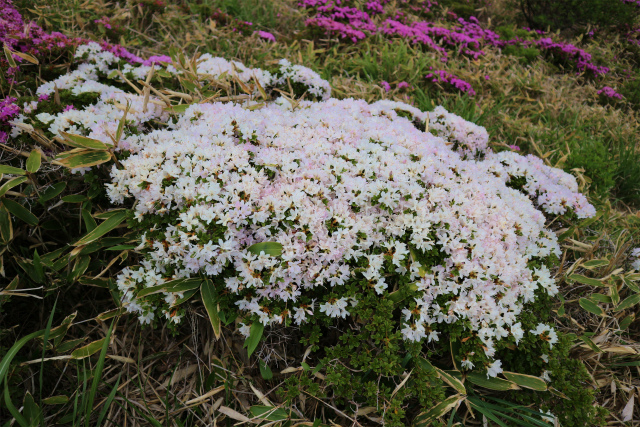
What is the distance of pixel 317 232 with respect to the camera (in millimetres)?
1956

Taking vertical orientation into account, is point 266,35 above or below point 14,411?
above

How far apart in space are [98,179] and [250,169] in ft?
3.39

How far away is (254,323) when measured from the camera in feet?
6.19

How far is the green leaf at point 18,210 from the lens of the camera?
213cm

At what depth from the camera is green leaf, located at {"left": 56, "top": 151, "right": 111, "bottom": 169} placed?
2121 millimetres

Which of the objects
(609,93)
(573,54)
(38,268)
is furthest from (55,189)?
(573,54)

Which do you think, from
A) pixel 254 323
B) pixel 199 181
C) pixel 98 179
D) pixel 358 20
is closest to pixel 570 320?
pixel 254 323

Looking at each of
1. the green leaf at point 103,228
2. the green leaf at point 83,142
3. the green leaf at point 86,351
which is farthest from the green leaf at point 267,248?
the green leaf at point 83,142

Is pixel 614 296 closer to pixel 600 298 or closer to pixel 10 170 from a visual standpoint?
pixel 600 298

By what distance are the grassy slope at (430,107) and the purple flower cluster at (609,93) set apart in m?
0.13

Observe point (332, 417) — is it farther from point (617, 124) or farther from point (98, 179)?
point (617, 124)

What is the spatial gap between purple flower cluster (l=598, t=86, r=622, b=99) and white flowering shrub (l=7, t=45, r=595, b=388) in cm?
470

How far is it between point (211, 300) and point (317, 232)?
0.64 m

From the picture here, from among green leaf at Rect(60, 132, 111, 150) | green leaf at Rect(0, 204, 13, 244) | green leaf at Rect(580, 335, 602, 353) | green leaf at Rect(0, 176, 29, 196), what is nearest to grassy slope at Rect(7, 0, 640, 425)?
green leaf at Rect(580, 335, 602, 353)
